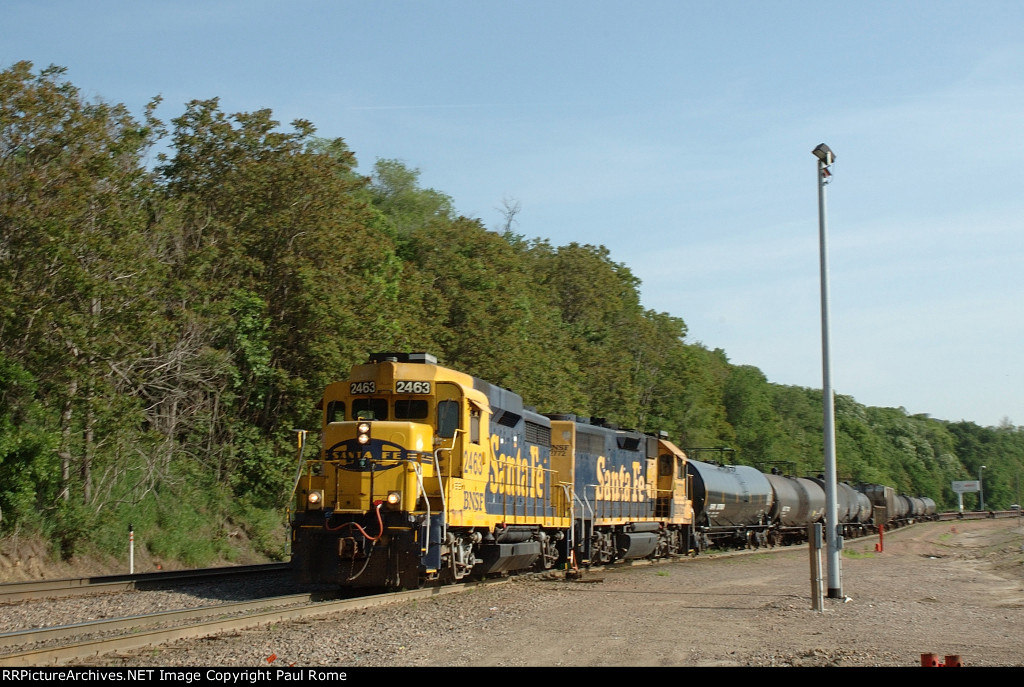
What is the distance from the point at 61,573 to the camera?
21.0 metres

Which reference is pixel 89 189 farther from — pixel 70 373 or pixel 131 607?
pixel 131 607

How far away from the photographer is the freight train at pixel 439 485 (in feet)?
49.0

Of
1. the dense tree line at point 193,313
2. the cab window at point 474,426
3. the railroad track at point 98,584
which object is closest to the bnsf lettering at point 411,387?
the cab window at point 474,426

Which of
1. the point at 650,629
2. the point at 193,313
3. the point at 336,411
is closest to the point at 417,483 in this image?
the point at 336,411

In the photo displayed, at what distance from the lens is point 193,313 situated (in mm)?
25391

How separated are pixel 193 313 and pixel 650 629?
55.0 feet

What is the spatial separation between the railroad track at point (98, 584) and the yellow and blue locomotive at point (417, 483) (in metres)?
3.67

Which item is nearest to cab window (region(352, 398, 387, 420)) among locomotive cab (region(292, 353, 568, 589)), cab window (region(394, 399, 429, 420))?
locomotive cab (region(292, 353, 568, 589))

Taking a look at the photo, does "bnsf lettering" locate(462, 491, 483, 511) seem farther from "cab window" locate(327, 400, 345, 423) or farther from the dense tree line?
the dense tree line

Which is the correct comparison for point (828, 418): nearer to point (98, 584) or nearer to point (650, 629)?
point (650, 629)

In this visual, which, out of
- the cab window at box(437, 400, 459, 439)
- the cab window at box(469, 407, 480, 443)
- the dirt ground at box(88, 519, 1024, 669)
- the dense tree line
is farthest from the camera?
the dense tree line

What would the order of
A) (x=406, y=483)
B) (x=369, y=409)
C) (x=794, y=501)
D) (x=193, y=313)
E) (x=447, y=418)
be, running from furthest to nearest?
(x=794, y=501)
(x=193, y=313)
(x=369, y=409)
(x=447, y=418)
(x=406, y=483)

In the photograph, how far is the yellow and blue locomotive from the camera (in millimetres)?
14891

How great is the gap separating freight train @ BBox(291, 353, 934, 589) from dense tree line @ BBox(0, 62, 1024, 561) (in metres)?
7.57
